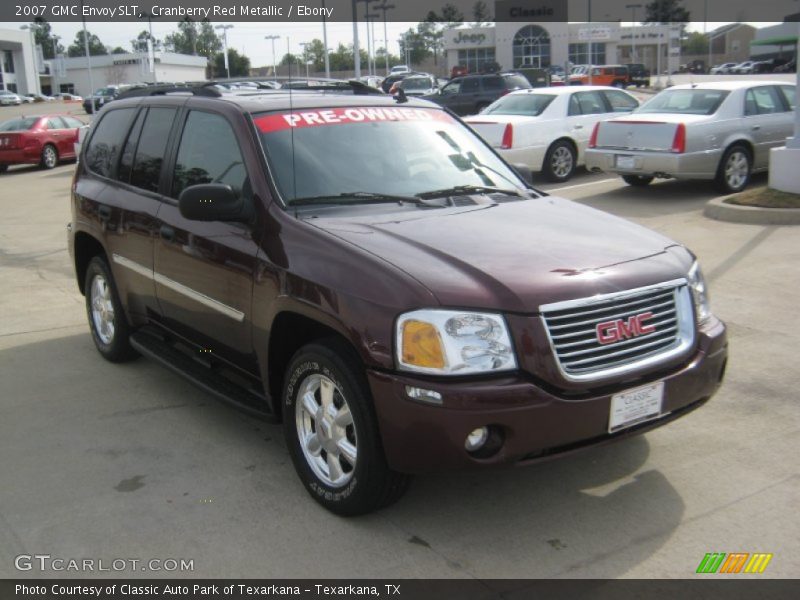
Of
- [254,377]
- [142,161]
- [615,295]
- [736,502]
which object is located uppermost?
[142,161]

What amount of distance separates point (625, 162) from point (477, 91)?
15.2 metres

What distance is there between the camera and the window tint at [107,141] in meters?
5.79

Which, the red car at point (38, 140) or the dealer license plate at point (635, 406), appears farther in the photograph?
the red car at point (38, 140)

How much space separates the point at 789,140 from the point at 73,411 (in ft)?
30.0

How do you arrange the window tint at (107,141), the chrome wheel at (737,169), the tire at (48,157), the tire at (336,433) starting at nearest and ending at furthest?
the tire at (336,433)
the window tint at (107,141)
the chrome wheel at (737,169)
the tire at (48,157)

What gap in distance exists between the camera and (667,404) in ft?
12.0

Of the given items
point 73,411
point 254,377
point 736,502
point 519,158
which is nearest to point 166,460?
point 254,377

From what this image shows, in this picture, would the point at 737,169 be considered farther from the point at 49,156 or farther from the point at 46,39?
the point at 46,39

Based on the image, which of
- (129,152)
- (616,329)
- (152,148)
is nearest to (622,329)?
(616,329)

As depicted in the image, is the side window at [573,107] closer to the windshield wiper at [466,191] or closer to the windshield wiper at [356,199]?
the windshield wiper at [466,191]

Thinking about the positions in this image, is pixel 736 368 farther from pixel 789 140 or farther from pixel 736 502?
pixel 789 140

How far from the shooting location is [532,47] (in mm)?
82625

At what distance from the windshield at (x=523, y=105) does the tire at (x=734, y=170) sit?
3.41 m

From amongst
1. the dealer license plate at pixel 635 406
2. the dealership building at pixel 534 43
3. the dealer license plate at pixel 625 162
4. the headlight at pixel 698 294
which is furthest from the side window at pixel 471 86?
the dealership building at pixel 534 43
